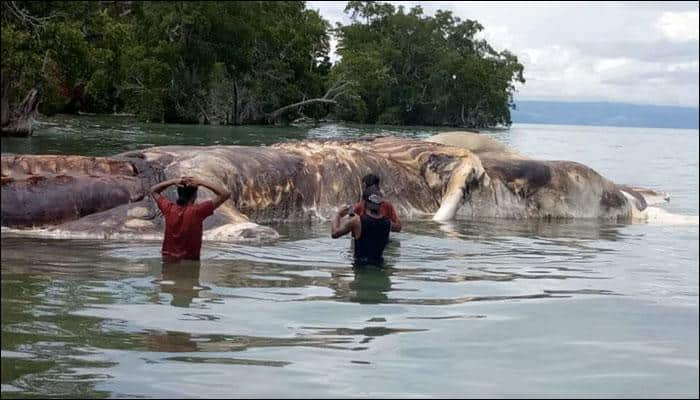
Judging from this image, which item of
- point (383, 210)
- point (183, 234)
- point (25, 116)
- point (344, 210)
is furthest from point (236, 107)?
point (183, 234)

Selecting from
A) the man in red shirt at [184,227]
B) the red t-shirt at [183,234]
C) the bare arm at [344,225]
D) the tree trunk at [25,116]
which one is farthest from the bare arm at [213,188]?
the tree trunk at [25,116]

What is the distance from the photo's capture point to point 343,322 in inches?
241

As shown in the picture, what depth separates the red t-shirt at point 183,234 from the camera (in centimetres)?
827

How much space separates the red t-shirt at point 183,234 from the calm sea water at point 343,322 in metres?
0.19

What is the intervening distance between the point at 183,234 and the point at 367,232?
1693 millimetres

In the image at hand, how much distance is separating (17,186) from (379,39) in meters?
85.7

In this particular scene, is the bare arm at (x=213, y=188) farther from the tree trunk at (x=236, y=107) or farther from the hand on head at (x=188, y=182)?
the tree trunk at (x=236, y=107)

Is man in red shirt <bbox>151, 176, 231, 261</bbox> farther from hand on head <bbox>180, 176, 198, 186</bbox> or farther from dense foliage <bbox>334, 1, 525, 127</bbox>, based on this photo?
dense foliage <bbox>334, 1, 525, 127</bbox>

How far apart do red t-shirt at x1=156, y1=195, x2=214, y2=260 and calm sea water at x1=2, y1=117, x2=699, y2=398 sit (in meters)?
0.19

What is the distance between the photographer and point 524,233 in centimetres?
1166

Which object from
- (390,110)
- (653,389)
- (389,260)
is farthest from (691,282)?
(390,110)

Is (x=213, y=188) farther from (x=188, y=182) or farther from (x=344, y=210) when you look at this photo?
(x=344, y=210)

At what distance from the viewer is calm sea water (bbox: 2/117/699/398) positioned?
4.70 metres

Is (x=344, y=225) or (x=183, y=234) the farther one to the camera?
(x=344, y=225)
